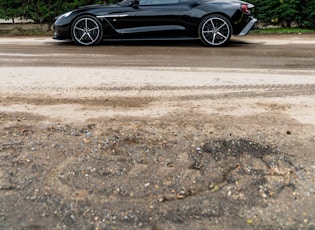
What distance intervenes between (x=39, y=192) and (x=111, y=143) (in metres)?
0.87

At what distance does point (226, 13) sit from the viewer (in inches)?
342

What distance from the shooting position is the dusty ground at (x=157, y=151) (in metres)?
2.37

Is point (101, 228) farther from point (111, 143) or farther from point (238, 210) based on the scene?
point (111, 143)

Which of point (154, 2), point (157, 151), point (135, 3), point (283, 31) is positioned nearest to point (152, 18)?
point (154, 2)

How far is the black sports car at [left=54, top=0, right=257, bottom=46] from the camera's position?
8766mm

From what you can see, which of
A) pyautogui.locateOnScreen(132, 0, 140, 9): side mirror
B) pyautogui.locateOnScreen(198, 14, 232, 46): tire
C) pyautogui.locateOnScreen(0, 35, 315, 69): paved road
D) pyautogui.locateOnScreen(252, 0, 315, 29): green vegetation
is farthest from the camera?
pyautogui.locateOnScreen(252, 0, 315, 29): green vegetation

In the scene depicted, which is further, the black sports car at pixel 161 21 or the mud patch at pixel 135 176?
the black sports car at pixel 161 21

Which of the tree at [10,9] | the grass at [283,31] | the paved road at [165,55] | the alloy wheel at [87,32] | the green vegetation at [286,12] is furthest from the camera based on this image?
the tree at [10,9]

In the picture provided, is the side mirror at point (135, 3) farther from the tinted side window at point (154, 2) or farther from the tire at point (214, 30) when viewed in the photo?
the tire at point (214, 30)

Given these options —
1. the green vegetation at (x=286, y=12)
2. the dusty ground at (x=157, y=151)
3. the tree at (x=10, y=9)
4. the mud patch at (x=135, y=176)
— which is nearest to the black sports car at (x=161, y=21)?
the dusty ground at (x=157, y=151)

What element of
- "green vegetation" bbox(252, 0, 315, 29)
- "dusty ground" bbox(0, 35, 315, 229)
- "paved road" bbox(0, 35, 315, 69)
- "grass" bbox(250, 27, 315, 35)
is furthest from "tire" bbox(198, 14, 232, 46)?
"green vegetation" bbox(252, 0, 315, 29)

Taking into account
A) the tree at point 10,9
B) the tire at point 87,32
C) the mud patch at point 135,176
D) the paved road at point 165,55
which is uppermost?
the tree at point 10,9

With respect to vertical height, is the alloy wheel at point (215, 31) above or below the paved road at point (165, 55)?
above

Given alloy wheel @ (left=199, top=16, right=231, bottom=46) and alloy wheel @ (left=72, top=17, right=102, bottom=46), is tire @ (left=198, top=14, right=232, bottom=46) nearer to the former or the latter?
alloy wheel @ (left=199, top=16, right=231, bottom=46)
